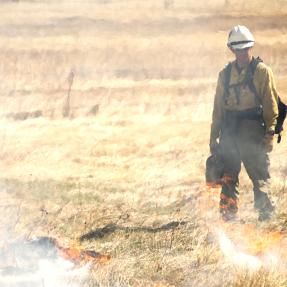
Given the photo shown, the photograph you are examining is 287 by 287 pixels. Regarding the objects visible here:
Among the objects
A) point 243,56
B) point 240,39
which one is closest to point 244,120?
point 243,56

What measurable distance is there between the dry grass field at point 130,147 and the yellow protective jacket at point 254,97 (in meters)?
1.01

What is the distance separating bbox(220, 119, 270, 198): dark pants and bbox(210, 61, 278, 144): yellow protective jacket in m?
0.15

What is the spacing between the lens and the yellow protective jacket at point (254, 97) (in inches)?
204

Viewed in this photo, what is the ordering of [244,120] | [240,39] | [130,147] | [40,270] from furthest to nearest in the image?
[130,147] < [244,120] < [240,39] < [40,270]

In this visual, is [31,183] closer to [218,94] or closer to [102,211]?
[102,211]

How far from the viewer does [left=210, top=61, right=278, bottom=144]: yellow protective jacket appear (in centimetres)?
519

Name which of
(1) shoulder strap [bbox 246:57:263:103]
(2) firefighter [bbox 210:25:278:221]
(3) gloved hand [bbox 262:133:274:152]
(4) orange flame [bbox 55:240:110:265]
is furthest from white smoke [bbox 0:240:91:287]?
(1) shoulder strap [bbox 246:57:263:103]

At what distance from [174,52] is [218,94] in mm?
11680

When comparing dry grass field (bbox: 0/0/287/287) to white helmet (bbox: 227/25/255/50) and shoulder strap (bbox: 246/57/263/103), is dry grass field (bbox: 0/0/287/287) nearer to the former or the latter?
shoulder strap (bbox: 246/57/263/103)

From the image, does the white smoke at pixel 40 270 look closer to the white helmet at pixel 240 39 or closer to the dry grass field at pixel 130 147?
the dry grass field at pixel 130 147

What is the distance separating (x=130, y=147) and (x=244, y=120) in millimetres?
4231

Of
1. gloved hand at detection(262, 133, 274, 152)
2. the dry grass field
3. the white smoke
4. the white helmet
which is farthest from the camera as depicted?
gloved hand at detection(262, 133, 274, 152)

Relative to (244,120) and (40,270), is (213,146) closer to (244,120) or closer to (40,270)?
(244,120)

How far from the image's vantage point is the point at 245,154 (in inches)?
215
